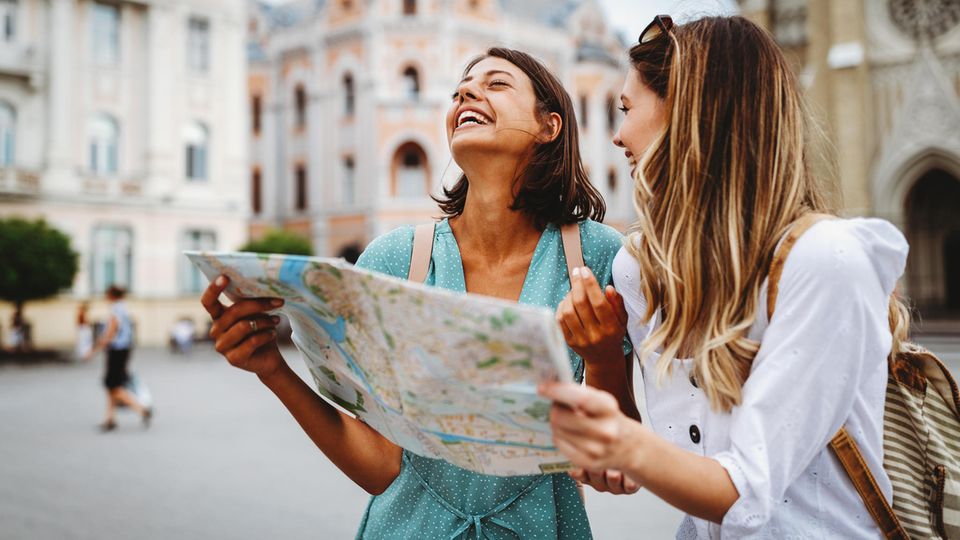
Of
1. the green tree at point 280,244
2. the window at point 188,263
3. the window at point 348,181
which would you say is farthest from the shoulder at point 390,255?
the window at point 348,181

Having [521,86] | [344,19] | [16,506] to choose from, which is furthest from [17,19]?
[521,86]

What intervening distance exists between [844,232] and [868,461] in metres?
0.47

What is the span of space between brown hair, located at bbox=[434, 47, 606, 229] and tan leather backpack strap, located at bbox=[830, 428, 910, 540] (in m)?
1.03

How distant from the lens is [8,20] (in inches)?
1004

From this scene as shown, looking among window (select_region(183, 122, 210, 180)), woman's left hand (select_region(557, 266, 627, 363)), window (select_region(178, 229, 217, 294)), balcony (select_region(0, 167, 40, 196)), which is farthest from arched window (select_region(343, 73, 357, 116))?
woman's left hand (select_region(557, 266, 627, 363))

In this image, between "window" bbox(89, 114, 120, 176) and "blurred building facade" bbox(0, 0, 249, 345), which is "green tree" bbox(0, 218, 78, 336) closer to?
"blurred building facade" bbox(0, 0, 249, 345)

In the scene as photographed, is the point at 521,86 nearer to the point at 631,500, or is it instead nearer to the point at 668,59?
the point at 668,59

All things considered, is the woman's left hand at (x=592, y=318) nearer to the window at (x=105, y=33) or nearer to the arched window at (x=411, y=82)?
the window at (x=105, y=33)

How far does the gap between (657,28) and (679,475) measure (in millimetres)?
1056

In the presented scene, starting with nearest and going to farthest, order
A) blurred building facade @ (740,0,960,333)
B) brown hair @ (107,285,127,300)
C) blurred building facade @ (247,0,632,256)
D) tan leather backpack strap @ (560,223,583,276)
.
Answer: tan leather backpack strap @ (560,223,583,276) → brown hair @ (107,285,127,300) → blurred building facade @ (740,0,960,333) → blurred building facade @ (247,0,632,256)

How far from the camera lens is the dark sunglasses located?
1738 mm

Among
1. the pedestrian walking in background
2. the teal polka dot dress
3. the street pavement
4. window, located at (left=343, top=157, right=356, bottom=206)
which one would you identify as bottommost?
the street pavement

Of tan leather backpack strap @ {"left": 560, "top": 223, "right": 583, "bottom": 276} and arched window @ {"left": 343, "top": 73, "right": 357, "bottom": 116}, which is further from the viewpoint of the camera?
arched window @ {"left": 343, "top": 73, "right": 357, "bottom": 116}

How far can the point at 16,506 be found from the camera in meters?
6.39
